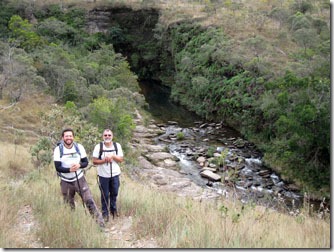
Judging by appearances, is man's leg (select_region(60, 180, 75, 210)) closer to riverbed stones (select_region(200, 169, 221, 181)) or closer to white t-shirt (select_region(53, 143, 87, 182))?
white t-shirt (select_region(53, 143, 87, 182))

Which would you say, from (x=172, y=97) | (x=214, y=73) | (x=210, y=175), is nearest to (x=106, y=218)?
(x=210, y=175)

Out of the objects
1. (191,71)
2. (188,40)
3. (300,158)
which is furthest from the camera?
(188,40)

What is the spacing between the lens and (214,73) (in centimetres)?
2700

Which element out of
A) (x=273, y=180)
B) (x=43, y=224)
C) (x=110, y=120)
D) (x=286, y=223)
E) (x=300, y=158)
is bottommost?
(x=273, y=180)

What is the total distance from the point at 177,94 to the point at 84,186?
83.1ft

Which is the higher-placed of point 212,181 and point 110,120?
point 110,120

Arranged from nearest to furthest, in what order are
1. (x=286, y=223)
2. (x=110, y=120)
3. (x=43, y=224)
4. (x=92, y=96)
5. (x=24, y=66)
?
(x=43, y=224), (x=286, y=223), (x=110, y=120), (x=24, y=66), (x=92, y=96)

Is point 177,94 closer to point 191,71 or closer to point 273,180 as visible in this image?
point 191,71

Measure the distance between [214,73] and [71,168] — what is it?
2248cm

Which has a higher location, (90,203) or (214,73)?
(90,203)

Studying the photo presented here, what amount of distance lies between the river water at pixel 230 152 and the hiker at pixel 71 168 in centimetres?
376

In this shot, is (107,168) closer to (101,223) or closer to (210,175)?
(101,223)

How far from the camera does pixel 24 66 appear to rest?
19.7m

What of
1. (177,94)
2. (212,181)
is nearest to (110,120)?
(212,181)
